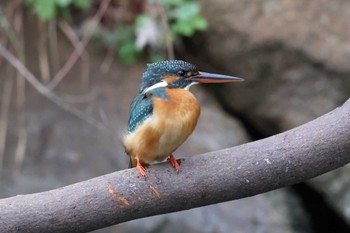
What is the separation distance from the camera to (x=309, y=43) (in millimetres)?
2830

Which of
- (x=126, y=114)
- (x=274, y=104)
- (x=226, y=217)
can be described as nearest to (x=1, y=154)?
(x=126, y=114)

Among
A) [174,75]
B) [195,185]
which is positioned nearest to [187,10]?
[174,75]

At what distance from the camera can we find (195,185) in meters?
1.44

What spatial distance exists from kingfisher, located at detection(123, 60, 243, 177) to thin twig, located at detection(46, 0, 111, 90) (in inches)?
51.9

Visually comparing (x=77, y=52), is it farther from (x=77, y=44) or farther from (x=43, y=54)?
(x=43, y=54)

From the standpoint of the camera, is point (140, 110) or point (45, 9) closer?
point (140, 110)

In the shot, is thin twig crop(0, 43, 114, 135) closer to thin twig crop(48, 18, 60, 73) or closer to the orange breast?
thin twig crop(48, 18, 60, 73)

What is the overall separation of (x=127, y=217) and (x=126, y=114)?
1.43 meters

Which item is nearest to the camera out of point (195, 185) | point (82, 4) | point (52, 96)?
point (195, 185)

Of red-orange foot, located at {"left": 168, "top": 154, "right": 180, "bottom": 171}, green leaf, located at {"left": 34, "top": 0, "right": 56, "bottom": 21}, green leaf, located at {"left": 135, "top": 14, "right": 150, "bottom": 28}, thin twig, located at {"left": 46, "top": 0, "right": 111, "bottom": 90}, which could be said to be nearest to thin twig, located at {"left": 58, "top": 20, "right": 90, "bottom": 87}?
thin twig, located at {"left": 46, "top": 0, "right": 111, "bottom": 90}

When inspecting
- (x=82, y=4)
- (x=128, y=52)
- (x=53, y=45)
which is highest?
(x=82, y=4)

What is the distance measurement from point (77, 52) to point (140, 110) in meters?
1.41

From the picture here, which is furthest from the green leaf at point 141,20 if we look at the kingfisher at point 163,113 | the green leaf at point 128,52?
the kingfisher at point 163,113

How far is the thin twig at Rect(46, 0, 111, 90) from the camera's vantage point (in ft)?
9.52
